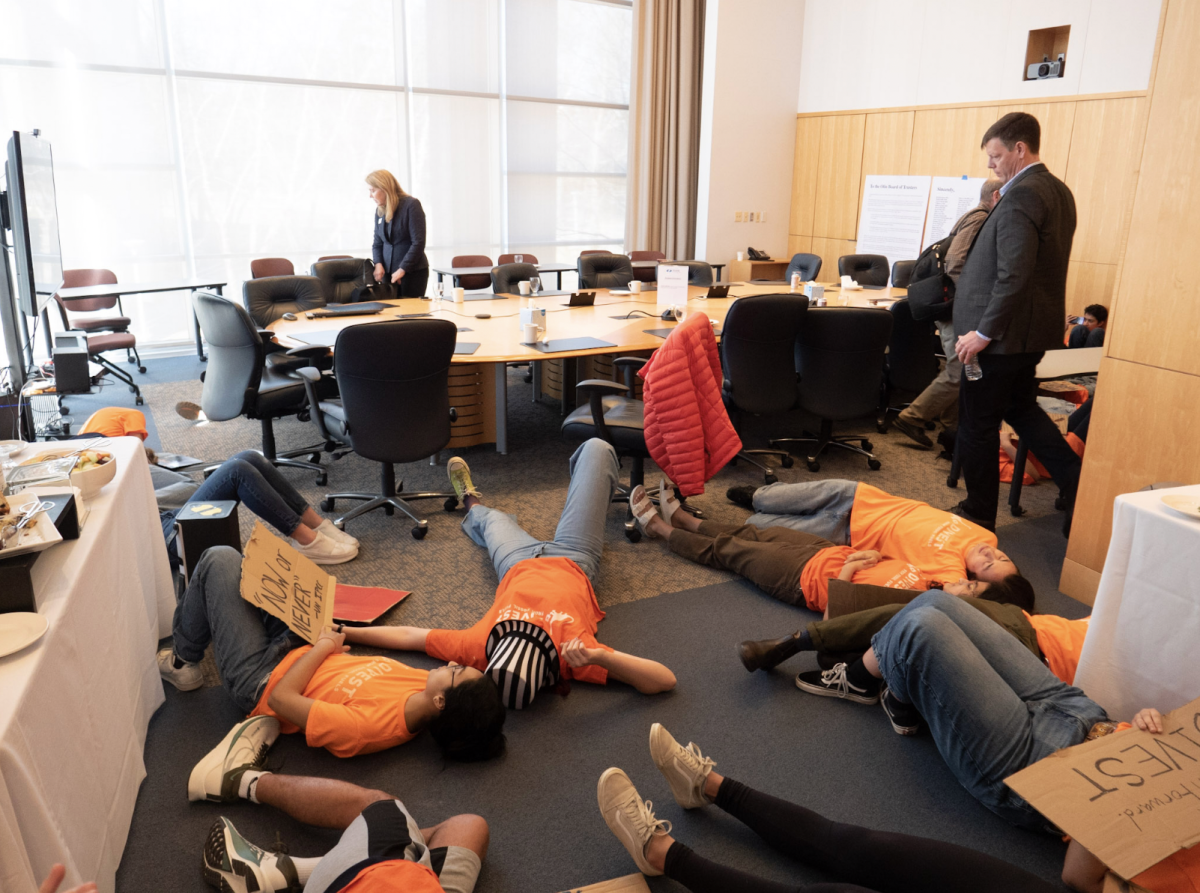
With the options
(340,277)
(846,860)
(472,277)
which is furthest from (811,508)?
(472,277)

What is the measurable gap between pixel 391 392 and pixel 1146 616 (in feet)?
8.33

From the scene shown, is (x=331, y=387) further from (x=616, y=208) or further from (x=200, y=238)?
(x=616, y=208)

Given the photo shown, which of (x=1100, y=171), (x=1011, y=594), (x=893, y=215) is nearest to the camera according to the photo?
(x=1011, y=594)

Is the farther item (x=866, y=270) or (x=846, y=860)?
(x=866, y=270)

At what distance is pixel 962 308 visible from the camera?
11.2 ft

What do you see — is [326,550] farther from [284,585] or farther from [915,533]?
[915,533]

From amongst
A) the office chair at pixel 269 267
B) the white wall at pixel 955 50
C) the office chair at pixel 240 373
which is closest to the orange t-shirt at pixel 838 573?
the office chair at pixel 240 373

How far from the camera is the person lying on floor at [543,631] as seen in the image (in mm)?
2246

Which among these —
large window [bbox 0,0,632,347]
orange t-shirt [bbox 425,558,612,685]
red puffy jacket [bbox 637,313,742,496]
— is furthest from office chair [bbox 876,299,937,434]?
large window [bbox 0,0,632,347]

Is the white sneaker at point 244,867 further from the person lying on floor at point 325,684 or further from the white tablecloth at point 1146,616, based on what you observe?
the white tablecloth at point 1146,616

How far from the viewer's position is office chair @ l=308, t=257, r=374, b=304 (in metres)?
5.48

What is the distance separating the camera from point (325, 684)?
2.12 metres

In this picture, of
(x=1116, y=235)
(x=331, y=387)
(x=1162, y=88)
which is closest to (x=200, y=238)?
(x=331, y=387)

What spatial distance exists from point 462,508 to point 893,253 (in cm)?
580
